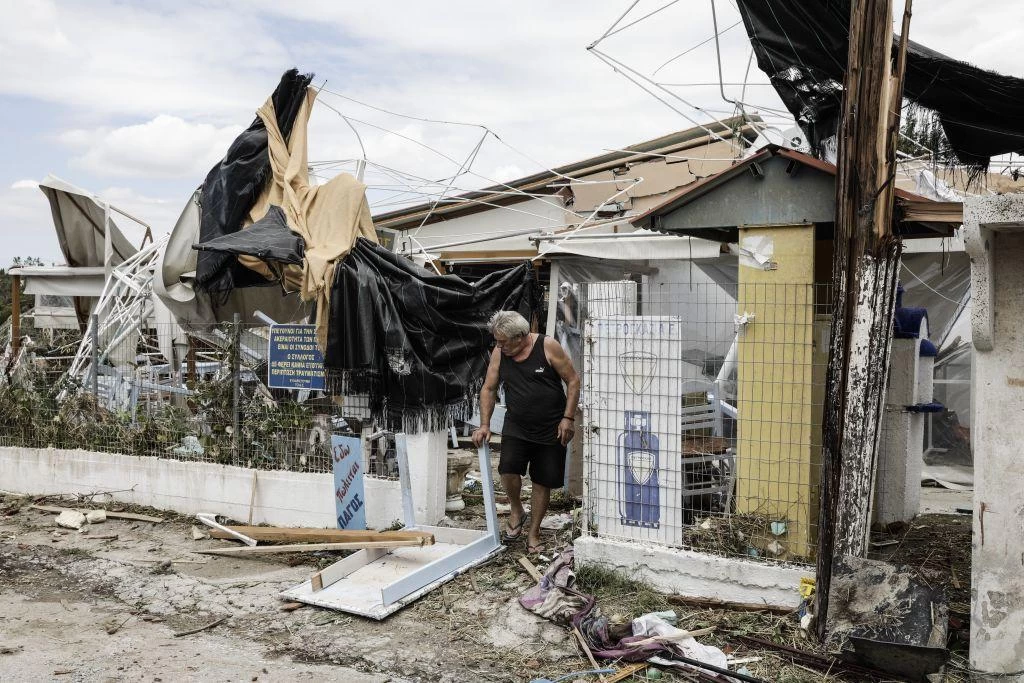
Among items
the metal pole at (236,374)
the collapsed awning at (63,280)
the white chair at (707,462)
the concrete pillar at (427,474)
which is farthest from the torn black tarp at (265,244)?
the collapsed awning at (63,280)

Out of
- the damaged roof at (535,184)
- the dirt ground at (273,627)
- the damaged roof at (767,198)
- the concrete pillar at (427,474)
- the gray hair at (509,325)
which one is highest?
the damaged roof at (535,184)

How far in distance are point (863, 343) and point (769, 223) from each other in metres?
1.26

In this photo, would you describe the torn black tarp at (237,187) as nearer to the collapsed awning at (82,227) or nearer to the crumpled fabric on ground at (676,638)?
the collapsed awning at (82,227)

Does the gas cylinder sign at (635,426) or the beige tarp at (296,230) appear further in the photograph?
the beige tarp at (296,230)

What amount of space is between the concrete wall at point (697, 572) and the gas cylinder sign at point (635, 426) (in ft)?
0.50

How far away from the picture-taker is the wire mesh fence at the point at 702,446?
540 cm

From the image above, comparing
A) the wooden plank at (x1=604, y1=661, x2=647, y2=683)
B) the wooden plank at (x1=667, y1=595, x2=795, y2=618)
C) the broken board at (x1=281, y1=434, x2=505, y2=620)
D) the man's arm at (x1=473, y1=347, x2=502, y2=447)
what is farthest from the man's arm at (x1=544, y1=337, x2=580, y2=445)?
the wooden plank at (x1=604, y1=661, x2=647, y2=683)

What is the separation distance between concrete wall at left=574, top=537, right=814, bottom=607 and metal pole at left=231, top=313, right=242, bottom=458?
12.9 ft

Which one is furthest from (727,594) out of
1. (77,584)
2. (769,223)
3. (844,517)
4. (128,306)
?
(128,306)

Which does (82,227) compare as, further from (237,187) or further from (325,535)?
(325,535)

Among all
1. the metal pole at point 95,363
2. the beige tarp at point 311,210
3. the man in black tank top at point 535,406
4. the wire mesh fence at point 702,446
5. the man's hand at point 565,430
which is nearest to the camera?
the wire mesh fence at point 702,446

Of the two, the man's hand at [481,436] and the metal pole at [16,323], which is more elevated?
the metal pole at [16,323]

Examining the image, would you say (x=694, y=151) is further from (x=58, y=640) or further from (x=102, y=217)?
(x=58, y=640)

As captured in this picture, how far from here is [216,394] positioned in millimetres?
8141
